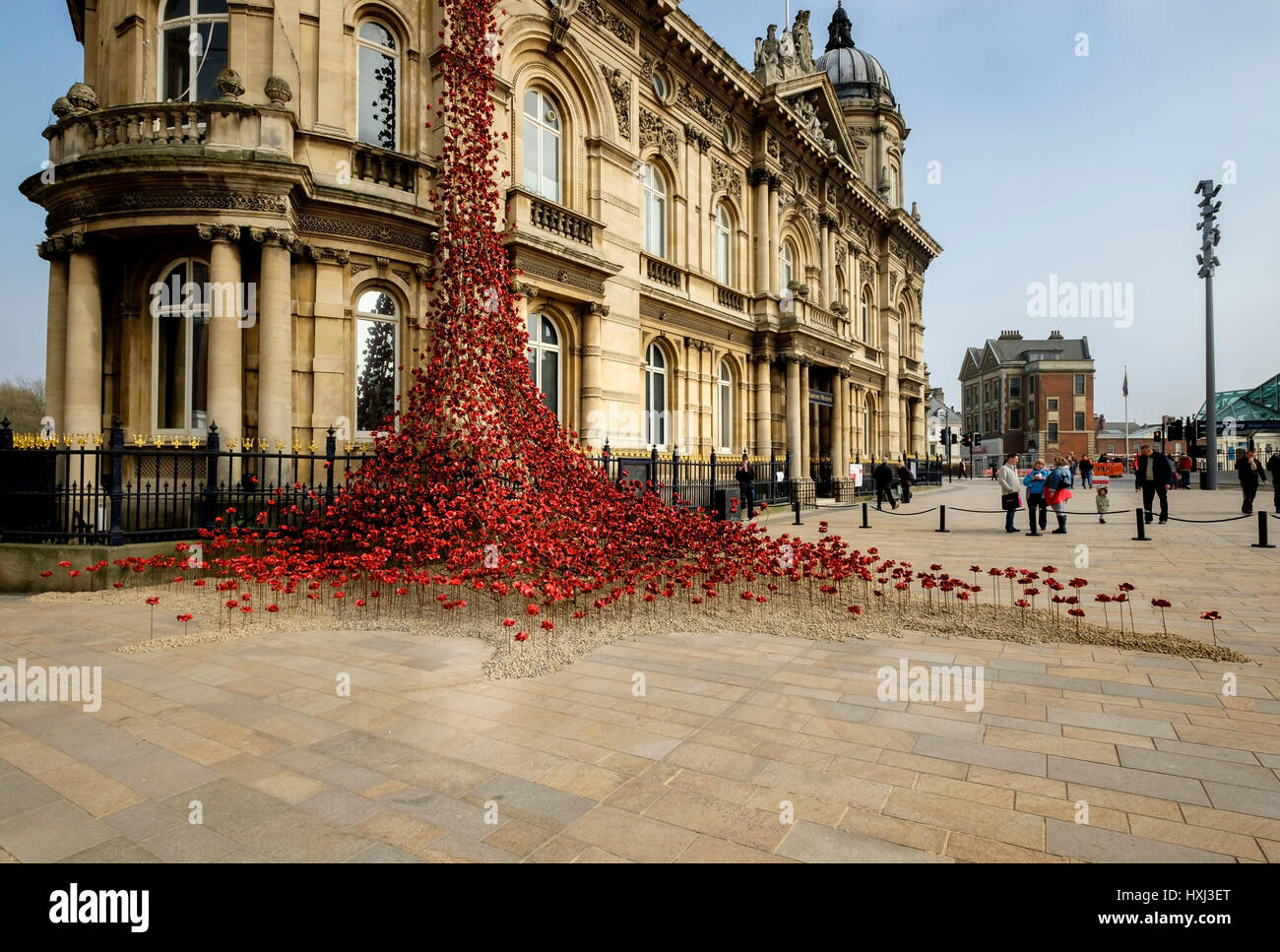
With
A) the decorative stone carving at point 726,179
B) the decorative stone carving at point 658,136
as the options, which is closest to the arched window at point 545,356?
the decorative stone carving at point 658,136

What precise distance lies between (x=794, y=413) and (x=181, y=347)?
18.1 m

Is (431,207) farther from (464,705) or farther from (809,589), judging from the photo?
(464,705)

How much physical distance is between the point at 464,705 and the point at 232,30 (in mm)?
13180

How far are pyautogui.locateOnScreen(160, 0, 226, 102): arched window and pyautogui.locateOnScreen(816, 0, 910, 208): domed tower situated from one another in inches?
1160

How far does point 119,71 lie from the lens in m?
12.3

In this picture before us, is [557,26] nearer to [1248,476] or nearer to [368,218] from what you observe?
[368,218]

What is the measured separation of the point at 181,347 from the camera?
12.0 metres

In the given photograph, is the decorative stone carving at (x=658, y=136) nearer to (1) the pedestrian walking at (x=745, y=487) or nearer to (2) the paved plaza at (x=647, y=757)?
(1) the pedestrian walking at (x=745, y=487)

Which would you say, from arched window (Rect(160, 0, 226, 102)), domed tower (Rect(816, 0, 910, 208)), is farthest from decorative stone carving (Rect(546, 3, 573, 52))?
domed tower (Rect(816, 0, 910, 208))

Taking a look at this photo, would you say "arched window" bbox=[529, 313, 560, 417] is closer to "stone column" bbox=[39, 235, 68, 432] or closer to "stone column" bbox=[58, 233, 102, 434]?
"stone column" bbox=[58, 233, 102, 434]

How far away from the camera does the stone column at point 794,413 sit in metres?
23.8

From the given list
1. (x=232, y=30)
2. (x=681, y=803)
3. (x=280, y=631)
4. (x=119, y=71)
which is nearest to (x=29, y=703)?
(x=280, y=631)

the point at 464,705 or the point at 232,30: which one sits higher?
the point at 232,30
